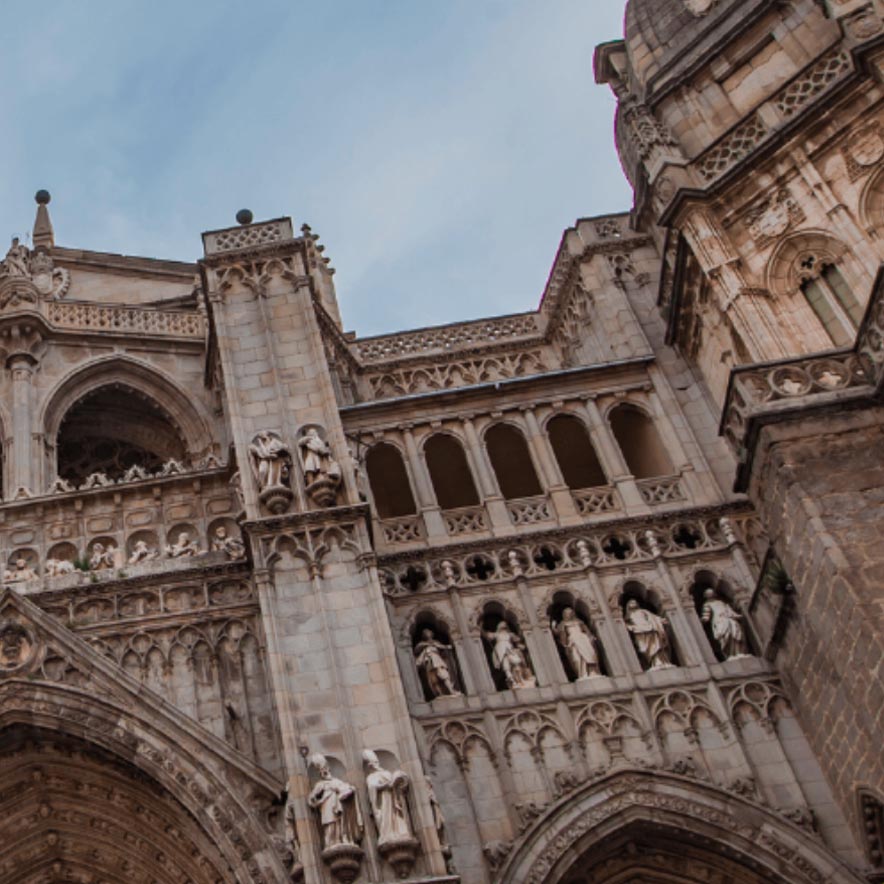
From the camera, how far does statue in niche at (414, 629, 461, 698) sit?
1519 cm

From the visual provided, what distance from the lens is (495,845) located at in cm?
1358

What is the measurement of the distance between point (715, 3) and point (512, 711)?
42.3 ft

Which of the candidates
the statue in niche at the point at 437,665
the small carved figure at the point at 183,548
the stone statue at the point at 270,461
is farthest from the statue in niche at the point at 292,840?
the small carved figure at the point at 183,548

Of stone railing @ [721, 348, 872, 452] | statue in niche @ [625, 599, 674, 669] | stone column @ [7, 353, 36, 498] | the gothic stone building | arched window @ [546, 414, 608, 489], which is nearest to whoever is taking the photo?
the gothic stone building

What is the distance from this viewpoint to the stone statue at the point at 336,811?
12500 millimetres

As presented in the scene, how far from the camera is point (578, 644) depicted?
15469 mm

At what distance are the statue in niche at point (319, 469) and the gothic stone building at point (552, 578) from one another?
0.06m

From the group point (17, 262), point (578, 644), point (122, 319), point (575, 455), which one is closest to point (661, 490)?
point (575, 455)

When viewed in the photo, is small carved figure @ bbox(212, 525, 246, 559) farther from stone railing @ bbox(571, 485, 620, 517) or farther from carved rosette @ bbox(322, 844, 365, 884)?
carved rosette @ bbox(322, 844, 365, 884)

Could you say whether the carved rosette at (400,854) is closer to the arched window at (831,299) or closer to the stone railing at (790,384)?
the stone railing at (790,384)

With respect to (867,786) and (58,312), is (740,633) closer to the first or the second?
(867,786)

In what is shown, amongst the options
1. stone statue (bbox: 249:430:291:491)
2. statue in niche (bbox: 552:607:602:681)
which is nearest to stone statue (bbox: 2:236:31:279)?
stone statue (bbox: 249:430:291:491)

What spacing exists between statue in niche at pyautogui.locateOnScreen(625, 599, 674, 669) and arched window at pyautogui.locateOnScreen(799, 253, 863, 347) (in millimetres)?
4554

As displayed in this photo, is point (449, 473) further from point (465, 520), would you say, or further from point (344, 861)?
point (344, 861)
